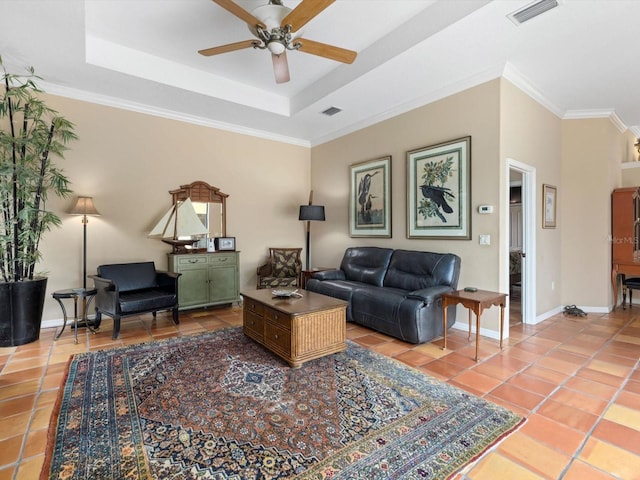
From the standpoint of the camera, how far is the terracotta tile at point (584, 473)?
156 cm

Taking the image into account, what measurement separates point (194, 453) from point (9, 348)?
120 inches

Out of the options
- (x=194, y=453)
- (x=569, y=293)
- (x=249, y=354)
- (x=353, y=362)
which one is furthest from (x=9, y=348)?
(x=569, y=293)

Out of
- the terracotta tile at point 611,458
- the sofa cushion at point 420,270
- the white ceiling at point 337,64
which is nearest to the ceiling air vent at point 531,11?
the white ceiling at point 337,64

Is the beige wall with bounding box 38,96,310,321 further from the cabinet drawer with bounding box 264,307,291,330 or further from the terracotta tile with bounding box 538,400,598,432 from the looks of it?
the terracotta tile with bounding box 538,400,598,432

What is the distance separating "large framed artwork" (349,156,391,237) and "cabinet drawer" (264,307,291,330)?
246 centimetres

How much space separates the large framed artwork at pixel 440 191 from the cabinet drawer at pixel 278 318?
238cm

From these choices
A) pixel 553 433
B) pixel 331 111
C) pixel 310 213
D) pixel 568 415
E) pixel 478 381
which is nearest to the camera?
pixel 553 433

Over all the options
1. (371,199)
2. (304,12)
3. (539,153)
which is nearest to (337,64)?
(304,12)

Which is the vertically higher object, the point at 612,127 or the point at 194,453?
the point at 612,127

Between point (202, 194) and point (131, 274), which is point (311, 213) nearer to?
point (202, 194)

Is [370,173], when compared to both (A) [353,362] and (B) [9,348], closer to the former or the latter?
(A) [353,362]

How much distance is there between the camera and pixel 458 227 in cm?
390

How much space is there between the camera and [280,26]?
265cm

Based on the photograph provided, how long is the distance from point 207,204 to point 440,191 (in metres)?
3.58
